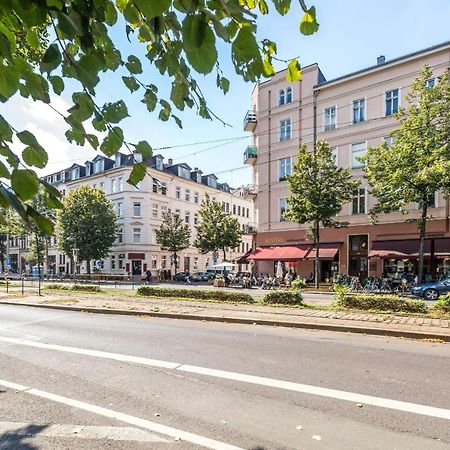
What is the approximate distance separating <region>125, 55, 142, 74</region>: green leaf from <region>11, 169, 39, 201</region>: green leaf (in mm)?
1192

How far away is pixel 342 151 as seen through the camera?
114ft

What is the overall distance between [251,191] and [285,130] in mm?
6918

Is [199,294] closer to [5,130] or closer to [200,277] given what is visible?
[5,130]

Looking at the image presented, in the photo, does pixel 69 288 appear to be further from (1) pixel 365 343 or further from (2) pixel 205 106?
(2) pixel 205 106

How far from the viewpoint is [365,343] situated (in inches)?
354

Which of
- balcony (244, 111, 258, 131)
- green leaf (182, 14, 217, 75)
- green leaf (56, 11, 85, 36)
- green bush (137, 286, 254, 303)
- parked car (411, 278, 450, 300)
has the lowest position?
parked car (411, 278, 450, 300)

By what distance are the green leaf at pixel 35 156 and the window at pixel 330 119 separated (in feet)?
116

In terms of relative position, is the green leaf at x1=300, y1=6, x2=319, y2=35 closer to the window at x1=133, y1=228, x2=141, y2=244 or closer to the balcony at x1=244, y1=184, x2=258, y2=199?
the balcony at x1=244, y1=184, x2=258, y2=199

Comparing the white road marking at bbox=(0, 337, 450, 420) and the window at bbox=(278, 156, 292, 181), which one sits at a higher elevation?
the window at bbox=(278, 156, 292, 181)

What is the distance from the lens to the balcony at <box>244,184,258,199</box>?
134 ft

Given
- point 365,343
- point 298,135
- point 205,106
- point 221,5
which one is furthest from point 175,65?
point 298,135

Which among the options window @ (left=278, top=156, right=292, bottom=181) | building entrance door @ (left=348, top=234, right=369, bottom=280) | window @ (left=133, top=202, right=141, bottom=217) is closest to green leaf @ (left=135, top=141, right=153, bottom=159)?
building entrance door @ (left=348, top=234, right=369, bottom=280)

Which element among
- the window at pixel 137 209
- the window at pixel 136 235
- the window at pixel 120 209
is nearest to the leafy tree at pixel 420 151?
the window at pixel 136 235

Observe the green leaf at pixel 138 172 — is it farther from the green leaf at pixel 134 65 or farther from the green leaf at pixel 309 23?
the green leaf at pixel 309 23
